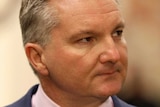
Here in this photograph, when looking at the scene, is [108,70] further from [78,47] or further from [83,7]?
[83,7]

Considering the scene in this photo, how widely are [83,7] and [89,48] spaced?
0.15 m

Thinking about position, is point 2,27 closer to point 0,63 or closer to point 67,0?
point 0,63

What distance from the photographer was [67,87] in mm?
1818

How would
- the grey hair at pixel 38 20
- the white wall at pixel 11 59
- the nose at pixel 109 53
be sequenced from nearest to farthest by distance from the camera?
1. the nose at pixel 109 53
2. the grey hair at pixel 38 20
3. the white wall at pixel 11 59

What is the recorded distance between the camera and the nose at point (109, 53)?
1712 millimetres

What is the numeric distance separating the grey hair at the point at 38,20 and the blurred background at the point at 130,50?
142 cm

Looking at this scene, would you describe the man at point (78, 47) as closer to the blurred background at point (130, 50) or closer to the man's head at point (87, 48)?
the man's head at point (87, 48)

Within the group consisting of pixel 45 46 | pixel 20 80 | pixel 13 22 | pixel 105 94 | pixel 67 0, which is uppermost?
pixel 67 0

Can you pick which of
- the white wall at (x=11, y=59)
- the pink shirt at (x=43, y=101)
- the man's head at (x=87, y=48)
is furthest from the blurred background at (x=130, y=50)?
the man's head at (x=87, y=48)

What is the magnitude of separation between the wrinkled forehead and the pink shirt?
0.35 meters

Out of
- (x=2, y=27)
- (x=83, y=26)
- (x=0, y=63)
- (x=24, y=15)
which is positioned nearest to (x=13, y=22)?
(x=2, y=27)

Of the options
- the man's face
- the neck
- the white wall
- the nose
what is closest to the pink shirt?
Answer: the neck

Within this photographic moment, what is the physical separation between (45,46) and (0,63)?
5.14ft

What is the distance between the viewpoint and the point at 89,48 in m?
1.76
